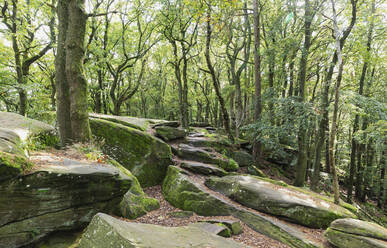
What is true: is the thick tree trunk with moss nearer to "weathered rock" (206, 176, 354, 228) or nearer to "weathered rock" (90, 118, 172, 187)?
"weathered rock" (90, 118, 172, 187)

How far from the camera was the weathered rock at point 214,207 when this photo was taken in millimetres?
5766

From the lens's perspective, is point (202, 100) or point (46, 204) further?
point (202, 100)

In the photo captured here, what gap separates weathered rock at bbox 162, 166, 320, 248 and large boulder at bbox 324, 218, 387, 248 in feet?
2.13

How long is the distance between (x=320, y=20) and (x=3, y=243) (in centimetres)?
1770

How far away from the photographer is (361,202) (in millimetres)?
17266

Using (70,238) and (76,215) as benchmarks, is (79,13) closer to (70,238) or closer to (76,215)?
(76,215)

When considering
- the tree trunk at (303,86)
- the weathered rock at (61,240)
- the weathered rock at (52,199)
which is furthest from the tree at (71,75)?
the tree trunk at (303,86)

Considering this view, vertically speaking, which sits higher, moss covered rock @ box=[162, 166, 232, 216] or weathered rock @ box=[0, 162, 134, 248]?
weathered rock @ box=[0, 162, 134, 248]

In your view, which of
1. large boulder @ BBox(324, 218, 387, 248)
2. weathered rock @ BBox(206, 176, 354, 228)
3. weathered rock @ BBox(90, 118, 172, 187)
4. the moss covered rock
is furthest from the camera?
weathered rock @ BBox(90, 118, 172, 187)

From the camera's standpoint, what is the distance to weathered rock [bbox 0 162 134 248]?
133 inches

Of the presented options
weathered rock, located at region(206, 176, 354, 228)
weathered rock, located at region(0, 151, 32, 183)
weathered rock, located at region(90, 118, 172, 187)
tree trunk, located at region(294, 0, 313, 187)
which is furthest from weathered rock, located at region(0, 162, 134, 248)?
tree trunk, located at region(294, 0, 313, 187)

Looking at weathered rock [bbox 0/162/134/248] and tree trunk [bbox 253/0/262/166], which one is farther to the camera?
tree trunk [bbox 253/0/262/166]

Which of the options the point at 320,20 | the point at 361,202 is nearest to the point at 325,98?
the point at 320,20

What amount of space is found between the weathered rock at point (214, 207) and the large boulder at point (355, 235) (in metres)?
0.65
